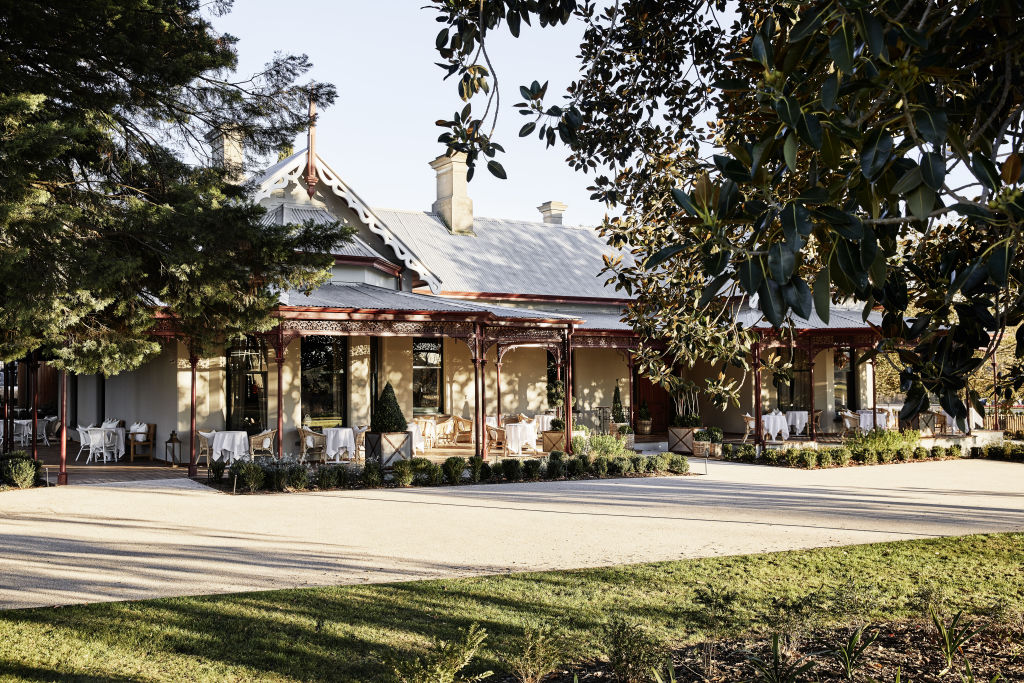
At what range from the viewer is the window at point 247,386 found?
1703 centimetres

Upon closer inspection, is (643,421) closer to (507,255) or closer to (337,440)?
(507,255)

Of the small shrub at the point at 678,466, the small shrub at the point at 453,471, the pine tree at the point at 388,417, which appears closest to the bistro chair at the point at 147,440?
the pine tree at the point at 388,417

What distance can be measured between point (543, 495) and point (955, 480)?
25.2 feet

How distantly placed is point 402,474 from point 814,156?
38.7 feet

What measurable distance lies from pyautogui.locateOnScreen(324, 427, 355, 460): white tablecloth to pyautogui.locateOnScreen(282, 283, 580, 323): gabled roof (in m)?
2.52

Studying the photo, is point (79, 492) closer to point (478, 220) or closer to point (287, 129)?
point (287, 129)

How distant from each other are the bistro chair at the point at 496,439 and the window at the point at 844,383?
11.3 metres

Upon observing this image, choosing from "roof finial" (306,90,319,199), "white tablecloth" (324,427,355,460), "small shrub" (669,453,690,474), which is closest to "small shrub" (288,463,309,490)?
"white tablecloth" (324,427,355,460)

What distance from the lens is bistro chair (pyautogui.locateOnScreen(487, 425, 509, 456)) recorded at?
57.5ft

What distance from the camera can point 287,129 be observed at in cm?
930

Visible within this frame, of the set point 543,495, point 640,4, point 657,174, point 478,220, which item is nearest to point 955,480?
point 543,495

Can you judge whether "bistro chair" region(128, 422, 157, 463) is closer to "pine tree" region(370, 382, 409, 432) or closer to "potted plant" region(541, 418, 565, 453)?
"pine tree" region(370, 382, 409, 432)

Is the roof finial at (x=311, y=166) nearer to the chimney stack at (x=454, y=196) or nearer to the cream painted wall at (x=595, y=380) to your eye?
the chimney stack at (x=454, y=196)

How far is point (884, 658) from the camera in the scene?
4965mm
